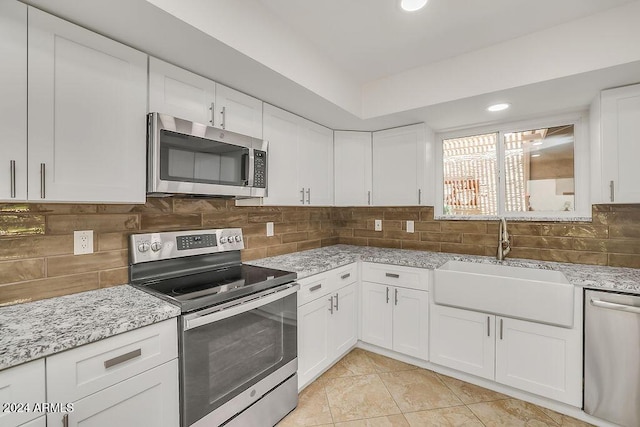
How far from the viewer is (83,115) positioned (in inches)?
50.9

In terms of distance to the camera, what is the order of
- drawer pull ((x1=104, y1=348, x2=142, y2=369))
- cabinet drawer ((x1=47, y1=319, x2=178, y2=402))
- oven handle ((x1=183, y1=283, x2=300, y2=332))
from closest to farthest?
cabinet drawer ((x1=47, y1=319, x2=178, y2=402)), drawer pull ((x1=104, y1=348, x2=142, y2=369)), oven handle ((x1=183, y1=283, x2=300, y2=332))

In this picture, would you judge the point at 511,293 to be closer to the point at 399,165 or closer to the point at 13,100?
the point at 399,165

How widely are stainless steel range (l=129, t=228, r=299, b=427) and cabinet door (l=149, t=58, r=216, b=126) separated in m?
0.73

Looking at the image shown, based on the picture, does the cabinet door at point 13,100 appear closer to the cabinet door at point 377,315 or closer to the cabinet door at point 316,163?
the cabinet door at point 316,163

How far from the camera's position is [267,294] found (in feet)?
5.49

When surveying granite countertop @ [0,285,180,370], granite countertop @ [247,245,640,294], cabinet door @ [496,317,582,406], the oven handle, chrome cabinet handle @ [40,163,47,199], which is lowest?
cabinet door @ [496,317,582,406]

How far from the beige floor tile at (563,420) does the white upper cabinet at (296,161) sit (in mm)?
2212

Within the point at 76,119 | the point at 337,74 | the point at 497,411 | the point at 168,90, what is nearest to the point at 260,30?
the point at 168,90

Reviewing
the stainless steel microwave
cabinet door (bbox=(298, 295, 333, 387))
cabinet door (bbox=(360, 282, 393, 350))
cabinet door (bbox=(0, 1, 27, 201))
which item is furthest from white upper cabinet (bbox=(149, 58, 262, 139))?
cabinet door (bbox=(360, 282, 393, 350))

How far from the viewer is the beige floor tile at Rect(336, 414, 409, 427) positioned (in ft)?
5.86

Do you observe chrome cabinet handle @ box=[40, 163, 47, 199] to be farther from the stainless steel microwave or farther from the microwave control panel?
the microwave control panel

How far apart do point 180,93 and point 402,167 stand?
6.54 feet

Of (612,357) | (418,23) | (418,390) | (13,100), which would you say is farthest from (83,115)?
(612,357)

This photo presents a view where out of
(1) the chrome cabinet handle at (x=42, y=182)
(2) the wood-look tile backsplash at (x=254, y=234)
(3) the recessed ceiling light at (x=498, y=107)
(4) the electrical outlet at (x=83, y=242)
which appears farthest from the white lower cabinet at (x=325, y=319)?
(3) the recessed ceiling light at (x=498, y=107)
